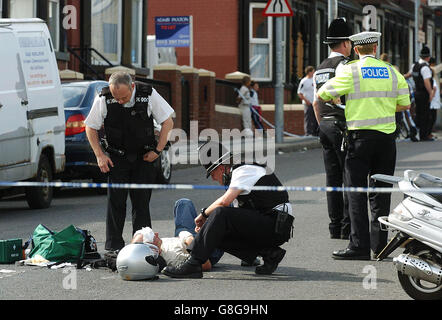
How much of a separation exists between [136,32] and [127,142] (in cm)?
2078

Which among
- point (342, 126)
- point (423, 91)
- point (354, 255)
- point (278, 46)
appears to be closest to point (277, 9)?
point (278, 46)

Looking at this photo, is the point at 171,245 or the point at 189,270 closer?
the point at 189,270

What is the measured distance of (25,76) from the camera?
558 inches

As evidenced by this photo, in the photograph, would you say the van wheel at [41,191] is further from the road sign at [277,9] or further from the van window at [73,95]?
the road sign at [277,9]

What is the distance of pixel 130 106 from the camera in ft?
32.8

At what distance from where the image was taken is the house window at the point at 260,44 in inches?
1395

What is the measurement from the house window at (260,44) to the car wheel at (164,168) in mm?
18540

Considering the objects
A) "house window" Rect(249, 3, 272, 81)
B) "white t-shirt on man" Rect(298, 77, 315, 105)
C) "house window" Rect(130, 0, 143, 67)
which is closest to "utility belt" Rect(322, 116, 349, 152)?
"white t-shirt on man" Rect(298, 77, 315, 105)

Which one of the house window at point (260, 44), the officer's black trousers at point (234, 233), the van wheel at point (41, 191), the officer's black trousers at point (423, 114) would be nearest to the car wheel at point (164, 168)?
the van wheel at point (41, 191)

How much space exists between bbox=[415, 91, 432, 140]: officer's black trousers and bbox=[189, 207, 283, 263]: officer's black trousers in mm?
18329

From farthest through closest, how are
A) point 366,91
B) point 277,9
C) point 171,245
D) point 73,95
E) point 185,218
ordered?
point 277,9 < point 73,95 < point 366,91 < point 185,218 < point 171,245

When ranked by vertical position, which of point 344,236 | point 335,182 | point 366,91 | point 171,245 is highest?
point 366,91

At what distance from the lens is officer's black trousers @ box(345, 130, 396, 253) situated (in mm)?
9930

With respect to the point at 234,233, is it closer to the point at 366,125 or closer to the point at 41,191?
the point at 366,125
